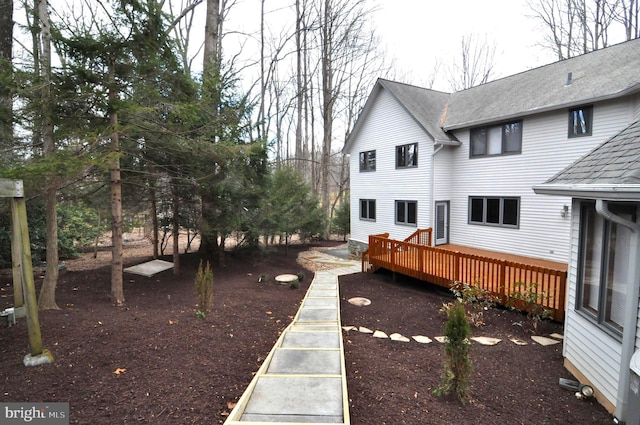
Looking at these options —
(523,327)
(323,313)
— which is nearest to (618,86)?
(523,327)

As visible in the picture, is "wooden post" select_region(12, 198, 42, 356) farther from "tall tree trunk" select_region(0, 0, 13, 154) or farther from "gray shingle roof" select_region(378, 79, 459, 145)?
"gray shingle roof" select_region(378, 79, 459, 145)

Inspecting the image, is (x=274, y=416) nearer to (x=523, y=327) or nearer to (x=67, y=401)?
(x=67, y=401)

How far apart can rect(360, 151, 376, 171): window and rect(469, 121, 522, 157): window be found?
4.22 metres

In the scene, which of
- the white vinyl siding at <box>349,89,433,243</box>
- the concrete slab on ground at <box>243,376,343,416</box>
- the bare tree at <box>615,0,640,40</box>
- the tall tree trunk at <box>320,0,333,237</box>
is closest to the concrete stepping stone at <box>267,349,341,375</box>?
the concrete slab on ground at <box>243,376,343,416</box>

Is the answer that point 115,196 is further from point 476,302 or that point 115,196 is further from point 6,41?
point 476,302

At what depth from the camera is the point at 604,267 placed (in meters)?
3.70

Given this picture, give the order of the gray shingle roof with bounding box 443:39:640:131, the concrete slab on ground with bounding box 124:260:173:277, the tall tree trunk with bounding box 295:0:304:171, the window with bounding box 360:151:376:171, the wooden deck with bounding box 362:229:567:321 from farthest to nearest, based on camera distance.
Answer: the tall tree trunk with bounding box 295:0:304:171 < the window with bounding box 360:151:376:171 < the concrete slab on ground with bounding box 124:260:173:277 < the gray shingle roof with bounding box 443:39:640:131 < the wooden deck with bounding box 362:229:567:321

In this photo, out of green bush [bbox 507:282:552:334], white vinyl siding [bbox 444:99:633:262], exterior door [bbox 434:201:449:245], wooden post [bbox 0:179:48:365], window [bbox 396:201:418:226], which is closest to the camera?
wooden post [bbox 0:179:48:365]

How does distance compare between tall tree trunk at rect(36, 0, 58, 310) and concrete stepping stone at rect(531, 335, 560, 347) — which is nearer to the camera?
tall tree trunk at rect(36, 0, 58, 310)

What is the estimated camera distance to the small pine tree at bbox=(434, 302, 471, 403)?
133 inches

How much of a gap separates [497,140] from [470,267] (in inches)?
217

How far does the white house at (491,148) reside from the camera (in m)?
8.77

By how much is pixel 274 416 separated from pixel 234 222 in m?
7.07

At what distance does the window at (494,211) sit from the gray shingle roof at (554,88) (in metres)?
2.65
